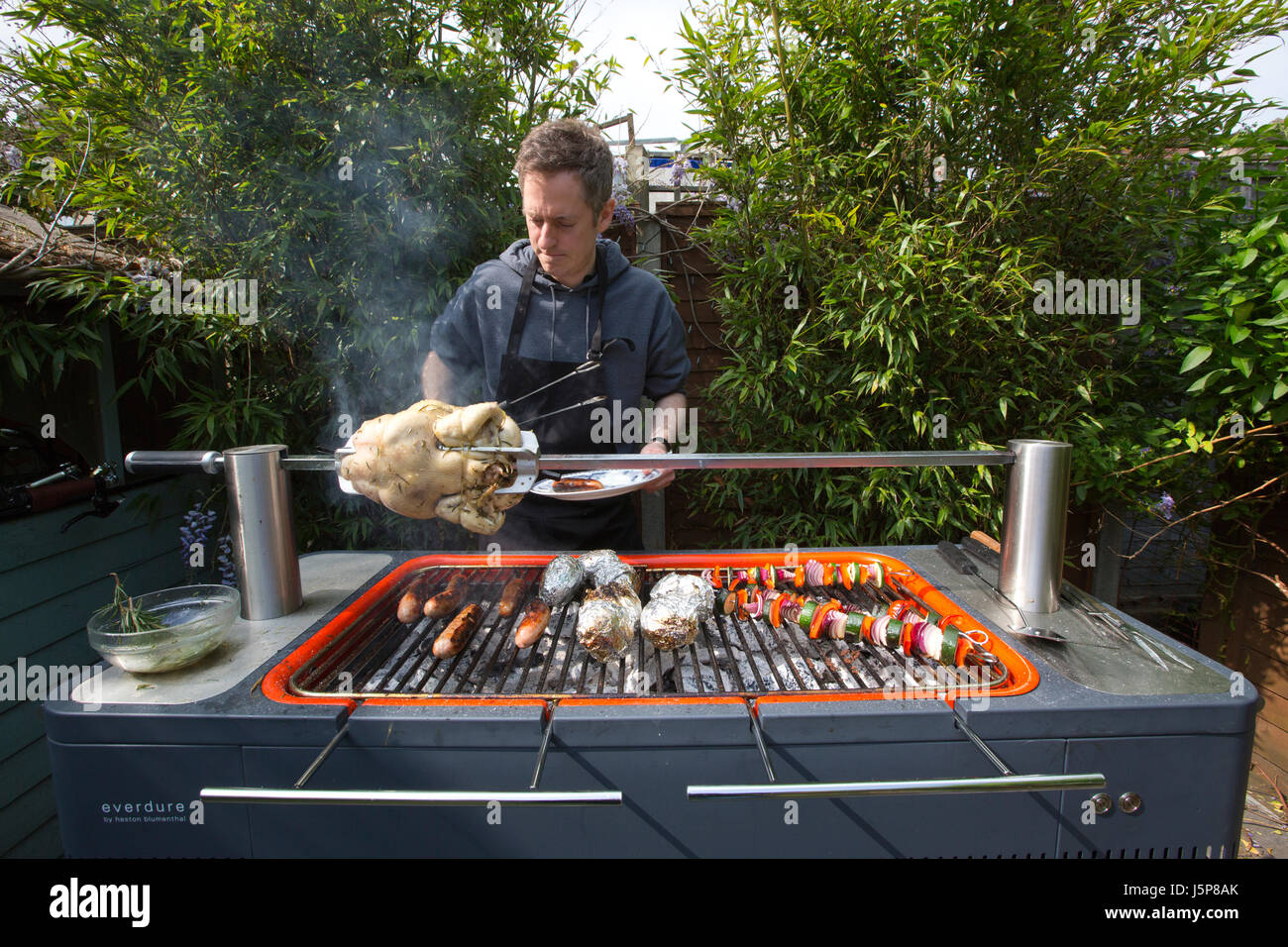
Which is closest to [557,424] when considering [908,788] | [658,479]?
[658,479]

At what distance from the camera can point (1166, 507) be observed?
11.5ft

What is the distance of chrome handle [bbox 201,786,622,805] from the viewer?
3.71ft

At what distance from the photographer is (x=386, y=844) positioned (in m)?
1.31

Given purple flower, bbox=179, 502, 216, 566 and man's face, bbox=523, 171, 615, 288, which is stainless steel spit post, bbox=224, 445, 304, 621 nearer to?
man's face, bbox=523, 171, 615, 288

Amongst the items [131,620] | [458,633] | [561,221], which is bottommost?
[458,633]

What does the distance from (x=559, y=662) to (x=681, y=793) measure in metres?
0.53

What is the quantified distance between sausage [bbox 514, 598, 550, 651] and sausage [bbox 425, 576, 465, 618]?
232mm

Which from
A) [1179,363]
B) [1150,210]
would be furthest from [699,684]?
[1150,210]

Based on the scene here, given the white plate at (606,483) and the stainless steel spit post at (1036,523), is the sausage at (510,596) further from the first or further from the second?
the stainless steel spit post at (1036,523)

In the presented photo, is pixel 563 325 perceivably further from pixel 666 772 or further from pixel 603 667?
pixel 666 772

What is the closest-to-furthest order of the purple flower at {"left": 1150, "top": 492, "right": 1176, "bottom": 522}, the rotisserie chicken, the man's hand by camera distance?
1. the rotisserie chicken
2. the man's hand
3. the purple flower at {"left": 1150, "top": 492, "right": 1176, "bottom": 522}

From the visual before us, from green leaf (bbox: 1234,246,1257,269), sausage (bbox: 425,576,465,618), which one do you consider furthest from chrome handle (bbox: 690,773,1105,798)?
green leaf (bbox: 1234,246,1257,269)

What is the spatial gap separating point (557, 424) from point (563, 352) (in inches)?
12.5

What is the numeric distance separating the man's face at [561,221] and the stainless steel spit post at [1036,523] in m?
1.77
